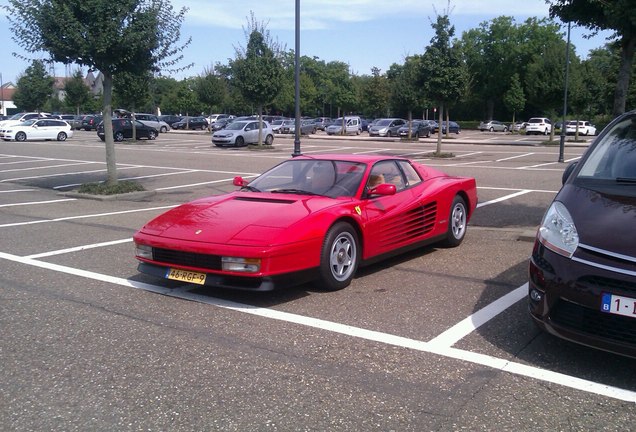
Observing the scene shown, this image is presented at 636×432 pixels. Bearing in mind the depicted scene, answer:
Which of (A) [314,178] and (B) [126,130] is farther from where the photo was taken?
(B) [126,130]

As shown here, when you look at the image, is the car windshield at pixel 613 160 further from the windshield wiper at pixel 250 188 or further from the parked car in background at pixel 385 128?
the parked car in background at pixel 385 128

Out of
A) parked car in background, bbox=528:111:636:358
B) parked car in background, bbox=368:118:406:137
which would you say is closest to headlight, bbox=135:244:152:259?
parked car in background, bbox=528:111:636:358

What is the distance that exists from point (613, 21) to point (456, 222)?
3.05 meters

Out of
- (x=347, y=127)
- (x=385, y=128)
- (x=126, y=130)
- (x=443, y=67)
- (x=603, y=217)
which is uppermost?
(x=443, y=67)

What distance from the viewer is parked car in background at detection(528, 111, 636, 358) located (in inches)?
153

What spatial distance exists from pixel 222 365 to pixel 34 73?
66.0 metres

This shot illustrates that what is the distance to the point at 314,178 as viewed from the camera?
6.95m

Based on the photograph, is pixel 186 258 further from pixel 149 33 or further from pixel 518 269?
pixel 149 33

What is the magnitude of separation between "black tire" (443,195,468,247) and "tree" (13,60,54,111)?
204 feet

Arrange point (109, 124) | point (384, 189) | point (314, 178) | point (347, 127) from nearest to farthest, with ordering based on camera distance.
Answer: point (384, 189), point (314, 178), point (109, 124), point (347, 127)

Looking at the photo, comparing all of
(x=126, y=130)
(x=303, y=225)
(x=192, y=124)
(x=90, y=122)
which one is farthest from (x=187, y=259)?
(x=192, y=124)

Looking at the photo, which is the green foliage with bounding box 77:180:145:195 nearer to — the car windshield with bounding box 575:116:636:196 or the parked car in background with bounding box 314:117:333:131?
the car windshield with bounding box 575:116:636:196

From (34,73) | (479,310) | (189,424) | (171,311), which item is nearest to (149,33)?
(171,311)

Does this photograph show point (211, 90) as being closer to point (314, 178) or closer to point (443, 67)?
point (443, 67)
